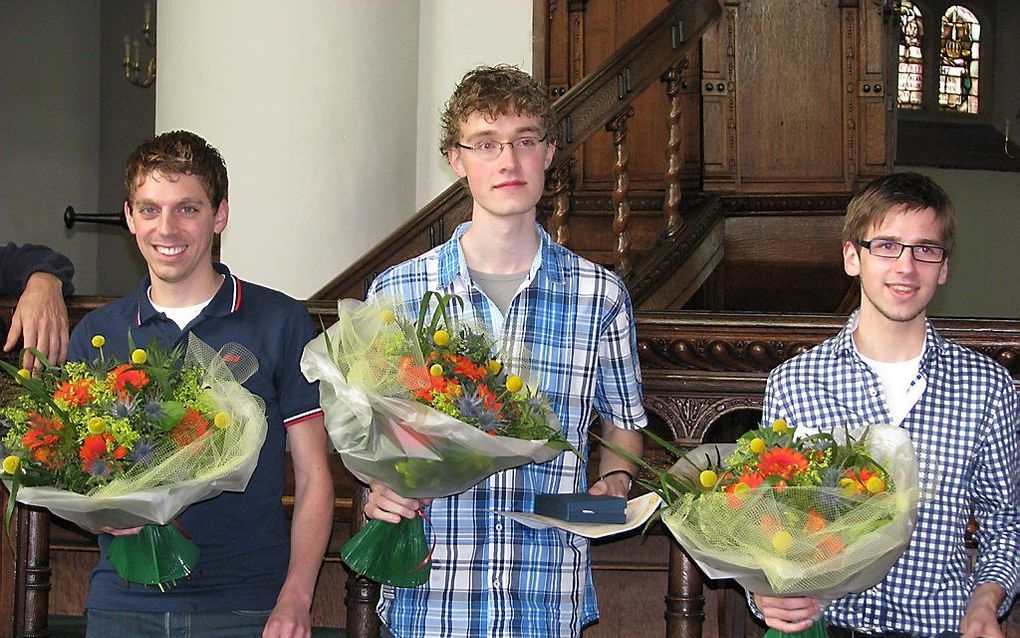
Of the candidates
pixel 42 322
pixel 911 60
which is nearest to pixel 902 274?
pixel 42 322

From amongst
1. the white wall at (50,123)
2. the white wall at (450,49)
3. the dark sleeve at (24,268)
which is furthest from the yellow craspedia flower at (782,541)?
the white wall at (50,123)

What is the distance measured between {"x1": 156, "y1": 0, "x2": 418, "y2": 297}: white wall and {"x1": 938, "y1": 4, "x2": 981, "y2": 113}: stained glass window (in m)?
6.72

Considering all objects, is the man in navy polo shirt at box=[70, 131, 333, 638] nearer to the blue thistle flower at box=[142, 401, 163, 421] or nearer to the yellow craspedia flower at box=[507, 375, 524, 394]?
the blue thistle flower at box=[142, 401, 163, 421]

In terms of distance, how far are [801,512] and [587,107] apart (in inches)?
128

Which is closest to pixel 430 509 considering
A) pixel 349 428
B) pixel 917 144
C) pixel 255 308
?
pixel 349 428

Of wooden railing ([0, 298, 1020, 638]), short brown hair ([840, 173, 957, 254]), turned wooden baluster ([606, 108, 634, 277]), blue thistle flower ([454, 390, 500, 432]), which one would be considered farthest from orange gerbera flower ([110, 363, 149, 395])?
turned wooden baluster ([606, 108, 634, 277])

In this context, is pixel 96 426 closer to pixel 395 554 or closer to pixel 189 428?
pixel 189 428

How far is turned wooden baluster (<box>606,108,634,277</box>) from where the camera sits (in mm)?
4934

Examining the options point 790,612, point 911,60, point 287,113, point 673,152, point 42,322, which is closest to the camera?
point 790,612

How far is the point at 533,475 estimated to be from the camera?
7.73ft

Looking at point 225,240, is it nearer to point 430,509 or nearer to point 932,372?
point 430,509

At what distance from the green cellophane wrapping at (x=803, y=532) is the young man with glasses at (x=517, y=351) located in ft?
1.39

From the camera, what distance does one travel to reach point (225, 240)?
17.0ft

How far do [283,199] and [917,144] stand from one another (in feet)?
22.2
